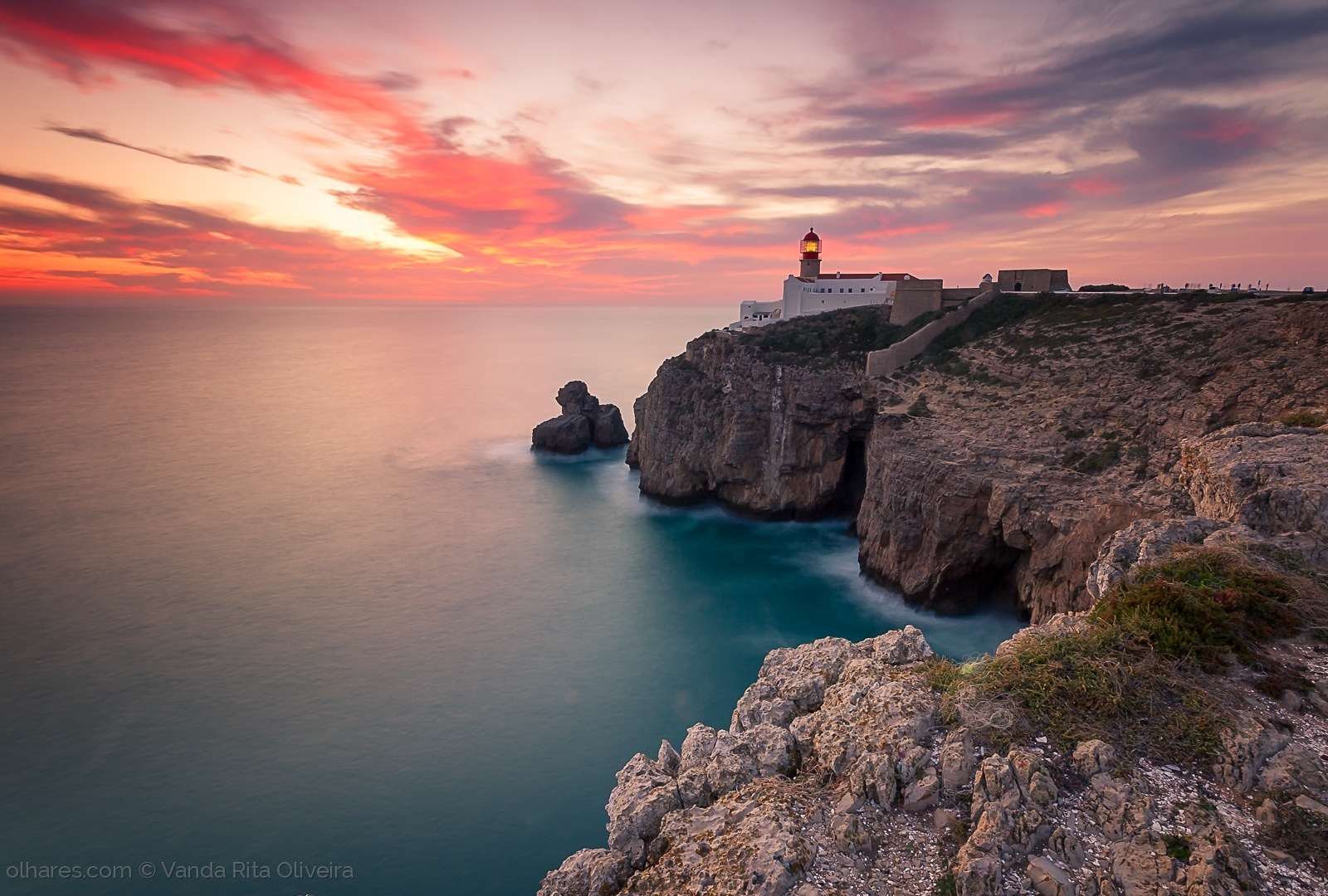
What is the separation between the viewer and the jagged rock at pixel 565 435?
5331cm

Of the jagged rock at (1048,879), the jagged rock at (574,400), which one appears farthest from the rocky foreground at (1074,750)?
the jagged rock at (574,400)

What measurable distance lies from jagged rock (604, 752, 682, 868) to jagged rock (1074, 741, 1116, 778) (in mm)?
4013

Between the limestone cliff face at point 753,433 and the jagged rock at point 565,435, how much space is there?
11493 mm

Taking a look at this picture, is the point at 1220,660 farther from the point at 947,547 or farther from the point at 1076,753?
the point at 947,547

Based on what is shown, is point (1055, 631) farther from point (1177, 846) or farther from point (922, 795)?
point (922, 795)

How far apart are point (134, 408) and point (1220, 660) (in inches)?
3397

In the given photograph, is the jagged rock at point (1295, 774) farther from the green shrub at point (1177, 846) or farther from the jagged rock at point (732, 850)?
the jagged rock at point (732, 850)

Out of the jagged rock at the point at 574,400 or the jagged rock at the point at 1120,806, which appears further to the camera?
the jagged rock at the point at 574,400

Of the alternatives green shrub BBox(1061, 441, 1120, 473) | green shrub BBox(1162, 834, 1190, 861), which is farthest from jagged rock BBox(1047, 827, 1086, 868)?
green shrub BBox(1061, 441, 1120, 473)

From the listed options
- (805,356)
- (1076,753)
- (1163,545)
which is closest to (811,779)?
(1076,753)

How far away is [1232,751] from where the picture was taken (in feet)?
18.4

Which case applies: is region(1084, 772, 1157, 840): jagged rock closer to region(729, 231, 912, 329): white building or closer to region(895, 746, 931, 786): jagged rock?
region(895, 746, 931, 786): jagged rock

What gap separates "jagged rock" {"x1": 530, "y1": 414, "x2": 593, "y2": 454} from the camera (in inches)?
2099

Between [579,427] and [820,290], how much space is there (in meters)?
24.1
